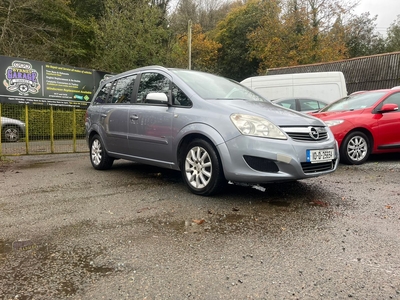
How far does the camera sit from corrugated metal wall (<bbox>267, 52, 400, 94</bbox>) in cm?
1872

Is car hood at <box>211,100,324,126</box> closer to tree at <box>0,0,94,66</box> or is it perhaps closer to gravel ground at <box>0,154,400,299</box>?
gravel ground at <box>0,154,400,299</box>

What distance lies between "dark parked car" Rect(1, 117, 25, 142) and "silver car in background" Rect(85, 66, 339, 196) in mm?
4675

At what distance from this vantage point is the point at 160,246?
276 centimetres

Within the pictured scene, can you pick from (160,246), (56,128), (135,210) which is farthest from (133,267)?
(56,128)

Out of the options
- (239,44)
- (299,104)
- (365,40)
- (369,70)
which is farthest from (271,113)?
(365,40)

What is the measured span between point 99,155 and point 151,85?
2.06 m

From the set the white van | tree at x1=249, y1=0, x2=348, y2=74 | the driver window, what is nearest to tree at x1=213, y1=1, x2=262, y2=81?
tree at x1=249, y1=0, x2=348, y2=74

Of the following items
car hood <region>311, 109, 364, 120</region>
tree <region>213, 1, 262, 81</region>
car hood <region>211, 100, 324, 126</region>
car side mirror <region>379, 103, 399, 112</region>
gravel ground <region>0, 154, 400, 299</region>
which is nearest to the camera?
gravel ground <region>0, 154, 400, 299</region>

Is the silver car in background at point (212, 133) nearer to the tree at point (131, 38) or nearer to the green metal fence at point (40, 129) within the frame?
the green metal fence at point (40, 129)

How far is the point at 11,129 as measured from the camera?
903cm

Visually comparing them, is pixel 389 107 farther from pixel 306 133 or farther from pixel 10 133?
pixel 10 133

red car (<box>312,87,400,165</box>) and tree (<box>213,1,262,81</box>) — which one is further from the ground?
tree (<box>213,1,262,81</box>)

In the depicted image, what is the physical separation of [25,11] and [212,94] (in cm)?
1951

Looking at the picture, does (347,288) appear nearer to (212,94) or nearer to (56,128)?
(212,94)
